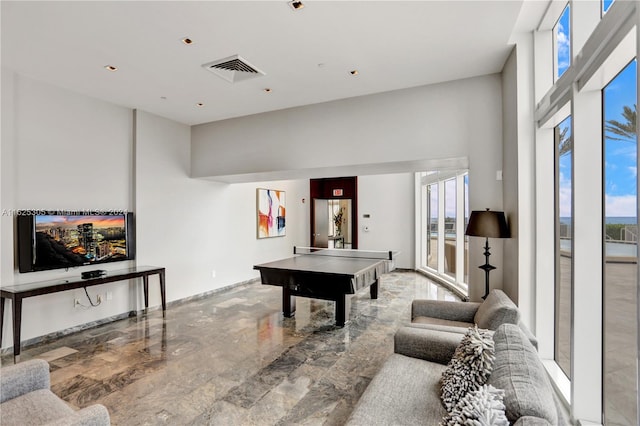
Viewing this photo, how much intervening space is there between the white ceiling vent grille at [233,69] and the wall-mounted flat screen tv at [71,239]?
8.88 ft

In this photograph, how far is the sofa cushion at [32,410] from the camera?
1661mm

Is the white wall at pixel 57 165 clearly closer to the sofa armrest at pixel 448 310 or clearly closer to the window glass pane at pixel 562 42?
the sofa armrest at pixel 448 310

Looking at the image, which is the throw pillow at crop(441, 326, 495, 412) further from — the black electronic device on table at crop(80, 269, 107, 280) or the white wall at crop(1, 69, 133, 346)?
the white wall at crop(1, 69, 133, 346)

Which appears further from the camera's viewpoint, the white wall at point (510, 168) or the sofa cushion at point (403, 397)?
the white wall at point (510, 168)

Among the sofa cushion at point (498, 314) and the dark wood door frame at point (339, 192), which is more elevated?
the dark wood door frame at point (339, 192)

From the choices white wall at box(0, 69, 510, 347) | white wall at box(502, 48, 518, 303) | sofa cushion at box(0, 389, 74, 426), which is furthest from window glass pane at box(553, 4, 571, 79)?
sofa cushion at box(0, 389, 74, 426)

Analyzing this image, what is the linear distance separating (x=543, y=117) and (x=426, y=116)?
1.48 meters

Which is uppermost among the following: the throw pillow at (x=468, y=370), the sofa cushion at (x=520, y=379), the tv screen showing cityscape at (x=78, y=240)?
the tv screen showing cityscape at (x=78, y=240)

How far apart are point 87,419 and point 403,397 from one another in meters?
1.60

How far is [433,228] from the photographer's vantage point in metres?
8.27

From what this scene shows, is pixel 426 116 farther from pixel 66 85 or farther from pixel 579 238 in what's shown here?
pixel 66 85

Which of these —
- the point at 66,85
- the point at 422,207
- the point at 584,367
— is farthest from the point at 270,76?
the point at 422,207

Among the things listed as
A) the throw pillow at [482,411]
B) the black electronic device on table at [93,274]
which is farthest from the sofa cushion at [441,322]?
the black electronic device on table at [93,274]

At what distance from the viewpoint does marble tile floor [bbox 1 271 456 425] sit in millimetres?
2529
